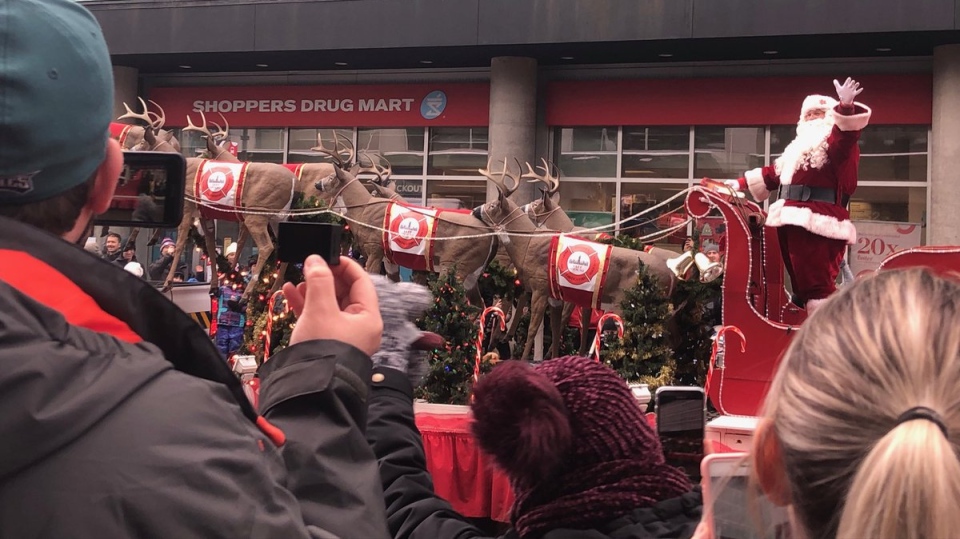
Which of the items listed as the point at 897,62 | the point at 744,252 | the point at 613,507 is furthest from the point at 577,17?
the point at 613,507

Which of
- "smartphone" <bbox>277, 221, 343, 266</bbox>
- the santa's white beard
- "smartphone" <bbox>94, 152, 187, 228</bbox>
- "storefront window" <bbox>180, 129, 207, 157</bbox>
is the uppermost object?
"storefront window" <bbox>180, 129, 207, 157</bbox>

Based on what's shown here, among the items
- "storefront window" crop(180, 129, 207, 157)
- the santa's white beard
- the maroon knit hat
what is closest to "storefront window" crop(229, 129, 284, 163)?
"storefront window" crop(180, 129, 207, 157)

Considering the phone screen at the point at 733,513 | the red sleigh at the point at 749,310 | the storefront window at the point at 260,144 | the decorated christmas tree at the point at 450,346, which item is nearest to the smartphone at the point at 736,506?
the phone screen at the point at 733,513

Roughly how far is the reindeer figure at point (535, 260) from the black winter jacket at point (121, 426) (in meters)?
6.43

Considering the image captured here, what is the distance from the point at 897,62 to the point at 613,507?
12.9 meters

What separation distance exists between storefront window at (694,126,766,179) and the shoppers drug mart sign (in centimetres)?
352

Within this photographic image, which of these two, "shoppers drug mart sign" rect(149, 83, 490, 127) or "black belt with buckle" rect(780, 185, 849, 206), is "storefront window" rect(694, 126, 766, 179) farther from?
"black belt with buckle" rect(780, 185, 849, 206)

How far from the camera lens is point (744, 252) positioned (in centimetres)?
497

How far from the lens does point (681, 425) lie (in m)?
2.05

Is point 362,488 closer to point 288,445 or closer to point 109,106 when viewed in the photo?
point 288,445

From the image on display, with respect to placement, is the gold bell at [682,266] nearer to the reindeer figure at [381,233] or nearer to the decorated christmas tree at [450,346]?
the decorated christmas tree at [450,346]

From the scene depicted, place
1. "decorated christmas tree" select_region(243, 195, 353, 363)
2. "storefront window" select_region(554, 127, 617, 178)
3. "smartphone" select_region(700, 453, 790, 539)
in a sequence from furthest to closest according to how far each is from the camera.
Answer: "storefront window" select_region(554, 127, 617, 178) < "decorated christmas tree" select_region(243, 195, 353, 363) < "smartphone" select_region(700, 453, 790, 539)

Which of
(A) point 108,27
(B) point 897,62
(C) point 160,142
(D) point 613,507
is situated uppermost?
(A) point 108,27

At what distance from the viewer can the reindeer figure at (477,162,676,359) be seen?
7230 mm
